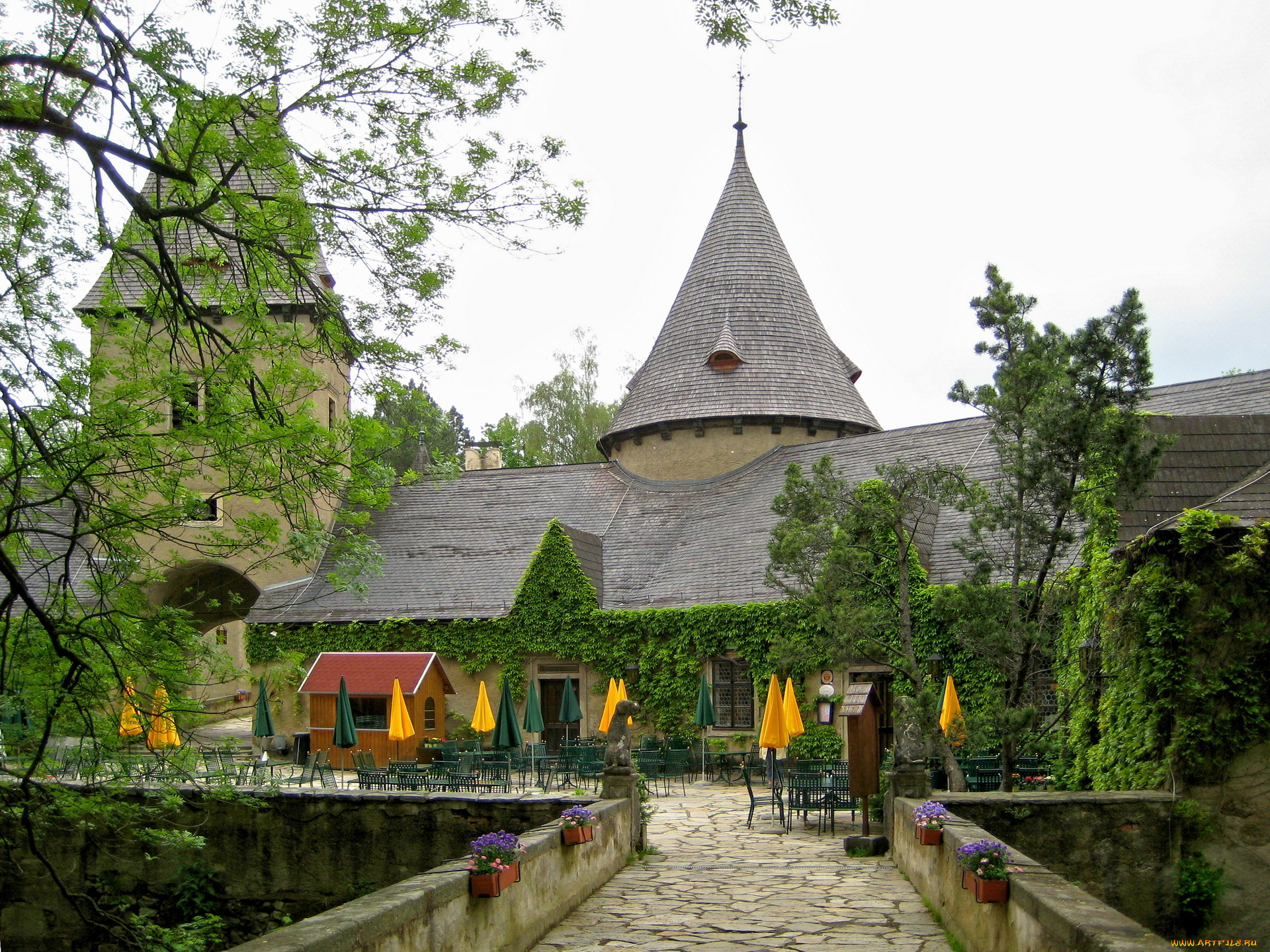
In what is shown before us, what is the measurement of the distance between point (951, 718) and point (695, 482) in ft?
37.7

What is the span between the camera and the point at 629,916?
870 cm

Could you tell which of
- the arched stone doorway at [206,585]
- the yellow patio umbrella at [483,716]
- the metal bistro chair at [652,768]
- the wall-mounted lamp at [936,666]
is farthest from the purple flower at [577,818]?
the arched stone doorway at [206,585]

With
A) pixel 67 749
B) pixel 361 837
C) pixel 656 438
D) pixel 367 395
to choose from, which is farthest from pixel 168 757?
pixel 656 438

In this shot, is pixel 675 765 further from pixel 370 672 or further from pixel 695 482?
pixel 695 482

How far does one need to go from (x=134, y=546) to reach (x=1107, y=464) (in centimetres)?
919

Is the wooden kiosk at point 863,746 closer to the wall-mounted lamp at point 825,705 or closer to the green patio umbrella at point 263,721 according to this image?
the wall-mounted lamp at point 825,705

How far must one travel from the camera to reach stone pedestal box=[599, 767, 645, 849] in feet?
38.2

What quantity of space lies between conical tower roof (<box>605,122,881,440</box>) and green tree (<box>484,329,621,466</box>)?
11740 millimetres

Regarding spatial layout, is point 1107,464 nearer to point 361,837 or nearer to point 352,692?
point 361,837

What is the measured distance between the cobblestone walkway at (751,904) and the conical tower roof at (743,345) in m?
15.0

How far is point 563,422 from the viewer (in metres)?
41.9

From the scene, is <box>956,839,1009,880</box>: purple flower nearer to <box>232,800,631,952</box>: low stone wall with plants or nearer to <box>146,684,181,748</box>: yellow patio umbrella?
<box>232,800,631,952</box>: low stone wall with plants

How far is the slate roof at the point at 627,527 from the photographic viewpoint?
22312 millimetres

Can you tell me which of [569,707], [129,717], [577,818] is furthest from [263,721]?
[577,818]
